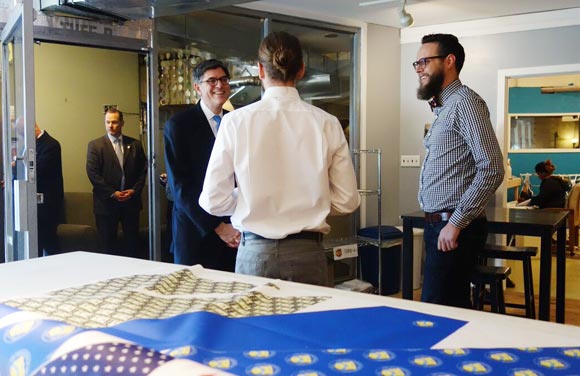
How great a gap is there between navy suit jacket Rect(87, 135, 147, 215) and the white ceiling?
1438 mm

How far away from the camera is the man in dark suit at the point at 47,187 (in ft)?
12.0

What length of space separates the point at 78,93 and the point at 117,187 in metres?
1.15

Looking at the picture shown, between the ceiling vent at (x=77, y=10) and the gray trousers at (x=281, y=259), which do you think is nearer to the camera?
the gray trousers at (x=281, y=259)

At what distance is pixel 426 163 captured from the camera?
2.32m

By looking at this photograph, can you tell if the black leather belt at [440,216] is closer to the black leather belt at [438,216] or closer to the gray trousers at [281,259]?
the black leather belt at [438,216]

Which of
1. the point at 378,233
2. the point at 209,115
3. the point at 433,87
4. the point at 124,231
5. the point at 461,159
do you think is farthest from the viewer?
the point at 378,233

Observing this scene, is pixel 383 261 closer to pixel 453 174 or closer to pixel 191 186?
pixel 453 174

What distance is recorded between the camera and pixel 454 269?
2.20m

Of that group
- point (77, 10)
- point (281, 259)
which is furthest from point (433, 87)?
point (77, 10)

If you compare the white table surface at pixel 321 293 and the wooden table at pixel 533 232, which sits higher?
the white table surface at pixel 321 293

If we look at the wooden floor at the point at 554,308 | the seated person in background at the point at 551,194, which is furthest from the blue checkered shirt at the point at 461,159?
the seated person in background at the point at 551,194

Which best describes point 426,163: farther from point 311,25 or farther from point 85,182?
point 85,182

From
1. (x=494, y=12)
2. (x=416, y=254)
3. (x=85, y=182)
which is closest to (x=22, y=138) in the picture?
(x=85, y=182)

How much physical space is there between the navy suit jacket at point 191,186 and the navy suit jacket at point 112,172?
1868 millimetres
